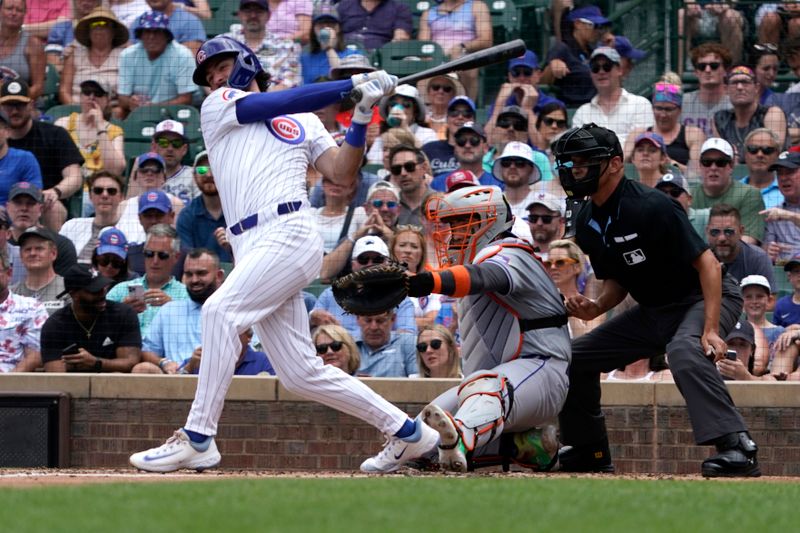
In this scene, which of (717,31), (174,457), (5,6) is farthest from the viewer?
(5,6)

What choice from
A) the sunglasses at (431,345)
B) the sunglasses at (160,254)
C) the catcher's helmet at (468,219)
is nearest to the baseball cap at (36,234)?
the sunglasses at (160,254)

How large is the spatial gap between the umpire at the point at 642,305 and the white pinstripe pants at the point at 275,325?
114cm

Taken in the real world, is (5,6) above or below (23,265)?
above

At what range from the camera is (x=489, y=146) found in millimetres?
11039

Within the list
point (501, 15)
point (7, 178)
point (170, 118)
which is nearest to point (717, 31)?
point (501, 15)

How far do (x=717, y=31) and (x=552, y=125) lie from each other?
1.94 meters

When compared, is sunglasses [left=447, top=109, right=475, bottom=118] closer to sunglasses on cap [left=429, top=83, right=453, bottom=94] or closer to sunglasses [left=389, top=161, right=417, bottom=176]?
sunglasses on cap [left=429, top=83, right=453, bottom=94]

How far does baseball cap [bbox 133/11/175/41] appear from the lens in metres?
12.0

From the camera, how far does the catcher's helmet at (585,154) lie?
253 inches

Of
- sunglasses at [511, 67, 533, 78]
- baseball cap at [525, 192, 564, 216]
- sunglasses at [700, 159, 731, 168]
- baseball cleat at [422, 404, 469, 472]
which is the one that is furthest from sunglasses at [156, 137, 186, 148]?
Answer: baseball cleat at [422, 404, 469, 472]

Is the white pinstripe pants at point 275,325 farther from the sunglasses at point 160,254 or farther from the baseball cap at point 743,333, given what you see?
the sunglasses at point 160,254

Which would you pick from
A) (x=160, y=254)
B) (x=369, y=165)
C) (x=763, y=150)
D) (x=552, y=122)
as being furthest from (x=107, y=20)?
(x=763, y=150)

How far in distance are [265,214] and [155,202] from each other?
4.20 metres

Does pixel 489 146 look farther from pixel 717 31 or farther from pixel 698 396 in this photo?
pixel 698 396
